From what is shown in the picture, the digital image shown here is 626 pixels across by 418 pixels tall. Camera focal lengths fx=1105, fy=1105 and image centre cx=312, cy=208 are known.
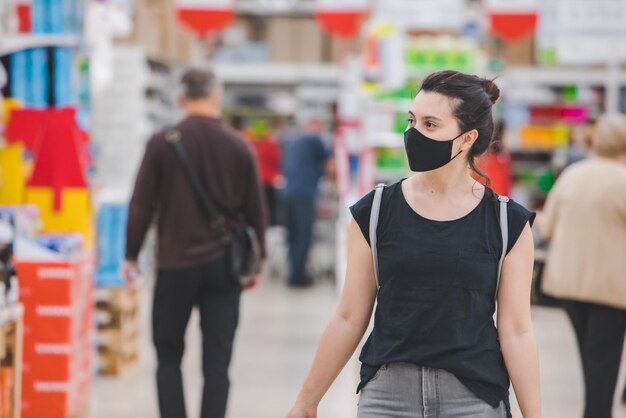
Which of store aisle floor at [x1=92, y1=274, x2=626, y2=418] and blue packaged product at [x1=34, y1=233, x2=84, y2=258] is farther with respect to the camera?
store aisle floor at [x1=92, y1=274, x2=626, y2=418]

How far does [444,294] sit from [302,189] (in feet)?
31.1

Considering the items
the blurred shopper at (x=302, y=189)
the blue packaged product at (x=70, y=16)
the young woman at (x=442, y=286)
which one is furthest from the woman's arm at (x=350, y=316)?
the blurred shopper at (x=302, y=189)

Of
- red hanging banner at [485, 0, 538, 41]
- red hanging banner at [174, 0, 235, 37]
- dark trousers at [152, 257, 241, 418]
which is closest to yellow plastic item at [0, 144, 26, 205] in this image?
dark trousers at [152, 257, 241, 418]

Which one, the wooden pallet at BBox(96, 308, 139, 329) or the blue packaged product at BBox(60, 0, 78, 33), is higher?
the blue packaged product at BBox(60, 0, 78, 33)

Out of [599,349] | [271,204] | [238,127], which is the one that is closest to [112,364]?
[599,349]

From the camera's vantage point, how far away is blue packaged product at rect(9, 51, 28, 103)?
5.84 meters

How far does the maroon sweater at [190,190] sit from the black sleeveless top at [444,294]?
201cm

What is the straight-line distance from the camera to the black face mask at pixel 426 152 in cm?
262

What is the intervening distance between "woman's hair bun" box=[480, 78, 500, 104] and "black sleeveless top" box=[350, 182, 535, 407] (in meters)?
0.29

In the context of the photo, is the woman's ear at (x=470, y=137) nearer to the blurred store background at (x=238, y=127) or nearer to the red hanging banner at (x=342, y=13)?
the blurred store background at (x=238, y=127)

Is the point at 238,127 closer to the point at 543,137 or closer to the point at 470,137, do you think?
the point at 543,137

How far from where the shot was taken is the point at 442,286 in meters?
2.57

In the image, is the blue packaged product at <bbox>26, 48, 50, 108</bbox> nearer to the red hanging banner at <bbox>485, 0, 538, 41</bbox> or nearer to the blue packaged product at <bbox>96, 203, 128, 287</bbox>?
the blue packaged product at <bbox>96, 203, 128, 287</bbox>

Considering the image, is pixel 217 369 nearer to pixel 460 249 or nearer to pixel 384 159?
pixel 460 249
